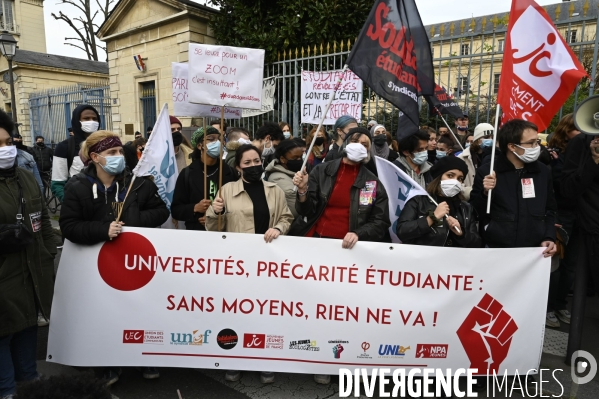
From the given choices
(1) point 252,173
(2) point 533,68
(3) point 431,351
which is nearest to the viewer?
A: (3) point 431,351

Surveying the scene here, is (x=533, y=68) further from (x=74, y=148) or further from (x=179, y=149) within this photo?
(x=74, y=148)

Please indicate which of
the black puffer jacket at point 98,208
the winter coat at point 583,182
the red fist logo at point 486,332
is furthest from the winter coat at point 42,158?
the winter coat at point 583,182

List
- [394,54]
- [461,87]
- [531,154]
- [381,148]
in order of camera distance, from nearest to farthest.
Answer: [531,154] < [394,54] < [381,148] < [461,87]

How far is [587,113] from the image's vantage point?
325 cm

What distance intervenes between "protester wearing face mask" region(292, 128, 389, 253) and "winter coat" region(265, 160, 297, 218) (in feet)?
1.63

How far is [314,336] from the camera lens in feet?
9.89

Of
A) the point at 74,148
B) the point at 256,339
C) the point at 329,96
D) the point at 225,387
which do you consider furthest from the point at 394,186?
the point at 329,96

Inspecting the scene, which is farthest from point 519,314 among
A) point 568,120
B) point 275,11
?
point 275,11

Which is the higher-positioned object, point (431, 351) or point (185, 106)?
point (185, 106)

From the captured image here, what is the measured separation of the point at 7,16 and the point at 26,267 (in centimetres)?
4029

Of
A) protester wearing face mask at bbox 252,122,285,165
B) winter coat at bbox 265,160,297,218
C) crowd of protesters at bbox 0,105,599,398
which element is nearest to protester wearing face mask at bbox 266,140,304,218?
winter coat at bbox 265,160,297,218

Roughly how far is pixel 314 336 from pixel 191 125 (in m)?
10.0

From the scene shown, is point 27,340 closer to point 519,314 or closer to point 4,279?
point 4,279

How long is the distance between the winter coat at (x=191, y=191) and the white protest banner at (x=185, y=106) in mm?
542
